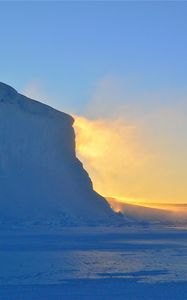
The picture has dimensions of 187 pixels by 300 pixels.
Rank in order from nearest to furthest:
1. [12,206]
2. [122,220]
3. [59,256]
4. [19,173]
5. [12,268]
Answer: [12,268] < [59,256] < [12,206] < [19,173] < [122,220]

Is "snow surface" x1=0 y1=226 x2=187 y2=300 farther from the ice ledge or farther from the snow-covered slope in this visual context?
the ice ledge

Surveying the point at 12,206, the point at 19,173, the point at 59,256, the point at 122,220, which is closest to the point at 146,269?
the point at 59,256

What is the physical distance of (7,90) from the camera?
34.9 m

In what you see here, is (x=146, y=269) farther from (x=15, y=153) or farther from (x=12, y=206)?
(x=15, y=153)

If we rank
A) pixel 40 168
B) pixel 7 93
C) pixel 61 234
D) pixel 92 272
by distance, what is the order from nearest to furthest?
pixel 92 272 → pixel 61 234 → pixel 40 168 → pixel 7 93

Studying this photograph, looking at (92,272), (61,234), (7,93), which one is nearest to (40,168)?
(7,93)

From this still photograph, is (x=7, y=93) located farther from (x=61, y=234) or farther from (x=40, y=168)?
(x=61, y=234)

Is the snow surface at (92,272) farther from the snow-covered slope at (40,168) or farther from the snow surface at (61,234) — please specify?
the snow-covered slope at (40,168)

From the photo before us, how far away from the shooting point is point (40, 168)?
34.5 meters

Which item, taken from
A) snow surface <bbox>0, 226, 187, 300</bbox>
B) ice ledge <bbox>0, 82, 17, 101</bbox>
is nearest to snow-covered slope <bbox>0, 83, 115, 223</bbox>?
ice ledge <bbox>0, 82, 17, 101</bbox>

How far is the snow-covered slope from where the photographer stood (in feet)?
103

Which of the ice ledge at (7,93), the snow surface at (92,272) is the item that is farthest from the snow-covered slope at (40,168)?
the snow surface at (92,272)

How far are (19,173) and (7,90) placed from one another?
5.48 m

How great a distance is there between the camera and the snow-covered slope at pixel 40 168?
31.3 m
